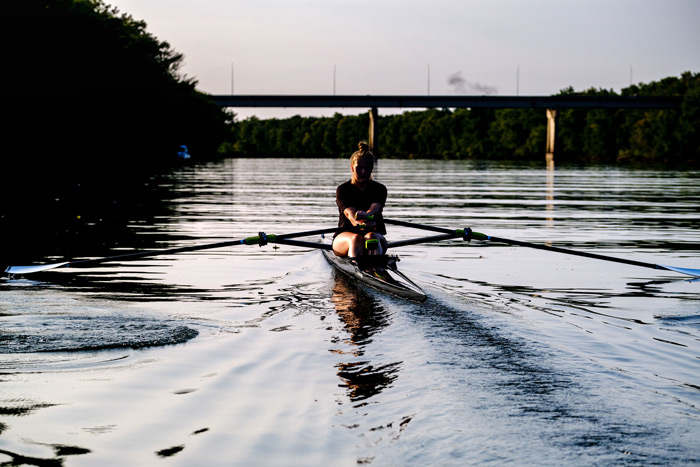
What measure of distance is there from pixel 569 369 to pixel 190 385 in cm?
313

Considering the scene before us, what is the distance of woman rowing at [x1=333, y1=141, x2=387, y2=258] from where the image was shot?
12578 millimetres

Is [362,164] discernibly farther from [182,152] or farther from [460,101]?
[460,101]

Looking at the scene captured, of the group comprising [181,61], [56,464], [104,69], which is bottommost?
[56,464]

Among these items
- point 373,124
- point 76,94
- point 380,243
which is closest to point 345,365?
point 380,243

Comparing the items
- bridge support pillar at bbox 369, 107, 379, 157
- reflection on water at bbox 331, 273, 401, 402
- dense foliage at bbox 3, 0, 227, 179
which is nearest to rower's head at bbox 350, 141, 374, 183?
reflection on water at bbox 331, 273, 401, 402

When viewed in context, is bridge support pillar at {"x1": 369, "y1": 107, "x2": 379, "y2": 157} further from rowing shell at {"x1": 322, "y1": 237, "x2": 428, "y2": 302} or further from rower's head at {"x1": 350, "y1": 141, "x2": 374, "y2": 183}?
rowing shell at {"x1": 322, "y1": 237, "x2": 428, "y2": 302}

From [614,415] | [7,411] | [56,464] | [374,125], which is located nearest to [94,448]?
[56,464]

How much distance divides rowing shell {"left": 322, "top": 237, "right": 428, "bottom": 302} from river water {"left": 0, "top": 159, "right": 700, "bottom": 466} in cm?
17

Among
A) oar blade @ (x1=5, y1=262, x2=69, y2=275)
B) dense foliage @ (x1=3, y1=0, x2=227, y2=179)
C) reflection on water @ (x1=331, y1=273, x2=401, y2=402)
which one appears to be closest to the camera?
reflection on water @ (x1=331, y1=273, x2=401, y2=402)

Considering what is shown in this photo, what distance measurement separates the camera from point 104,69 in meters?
61.8

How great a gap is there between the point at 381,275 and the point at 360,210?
68.8 inches

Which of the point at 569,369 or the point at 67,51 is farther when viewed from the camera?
the point at 67,51

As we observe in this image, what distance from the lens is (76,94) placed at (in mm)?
53156

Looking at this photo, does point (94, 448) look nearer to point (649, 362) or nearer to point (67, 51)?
point (649, 362)
